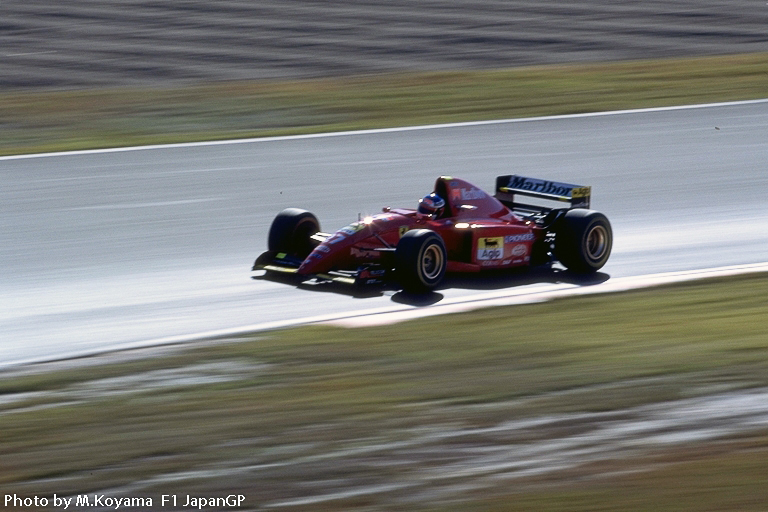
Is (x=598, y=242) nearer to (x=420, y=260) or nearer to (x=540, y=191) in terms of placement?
(x=540, y=191)

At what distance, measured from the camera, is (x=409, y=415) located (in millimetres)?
6605

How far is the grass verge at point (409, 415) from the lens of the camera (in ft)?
18.0

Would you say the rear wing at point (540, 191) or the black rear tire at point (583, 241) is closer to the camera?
the black rear tire at point (583, 241)

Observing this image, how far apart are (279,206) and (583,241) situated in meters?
4.21

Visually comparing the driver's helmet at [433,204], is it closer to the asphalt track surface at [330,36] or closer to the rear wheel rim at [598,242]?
the rear wheel rim at [598,242]

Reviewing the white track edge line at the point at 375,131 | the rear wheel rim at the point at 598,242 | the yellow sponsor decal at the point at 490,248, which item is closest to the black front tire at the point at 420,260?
the yellow sponsor decal at the point at 490,248

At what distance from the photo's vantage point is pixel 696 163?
1559 centimetres

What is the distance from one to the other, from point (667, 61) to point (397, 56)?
5.34 m

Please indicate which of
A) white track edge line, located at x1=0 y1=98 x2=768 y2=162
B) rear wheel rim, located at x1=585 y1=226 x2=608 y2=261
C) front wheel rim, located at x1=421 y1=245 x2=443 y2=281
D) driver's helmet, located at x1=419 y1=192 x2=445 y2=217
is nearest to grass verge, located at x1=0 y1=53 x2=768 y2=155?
white track edge line, located at x1=0 y1=98 x2=768 y2=162

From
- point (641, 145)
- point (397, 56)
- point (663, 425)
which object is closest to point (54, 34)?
point (397, 56)

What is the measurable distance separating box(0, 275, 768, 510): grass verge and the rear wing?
2.02 metres

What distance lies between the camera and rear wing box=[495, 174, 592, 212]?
35.8 feet

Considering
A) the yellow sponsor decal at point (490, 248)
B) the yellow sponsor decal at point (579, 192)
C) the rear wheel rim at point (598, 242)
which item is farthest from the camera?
the yellow sponsor decal at point (579, 192)

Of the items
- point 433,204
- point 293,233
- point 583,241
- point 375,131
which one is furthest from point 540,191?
point 375,131
